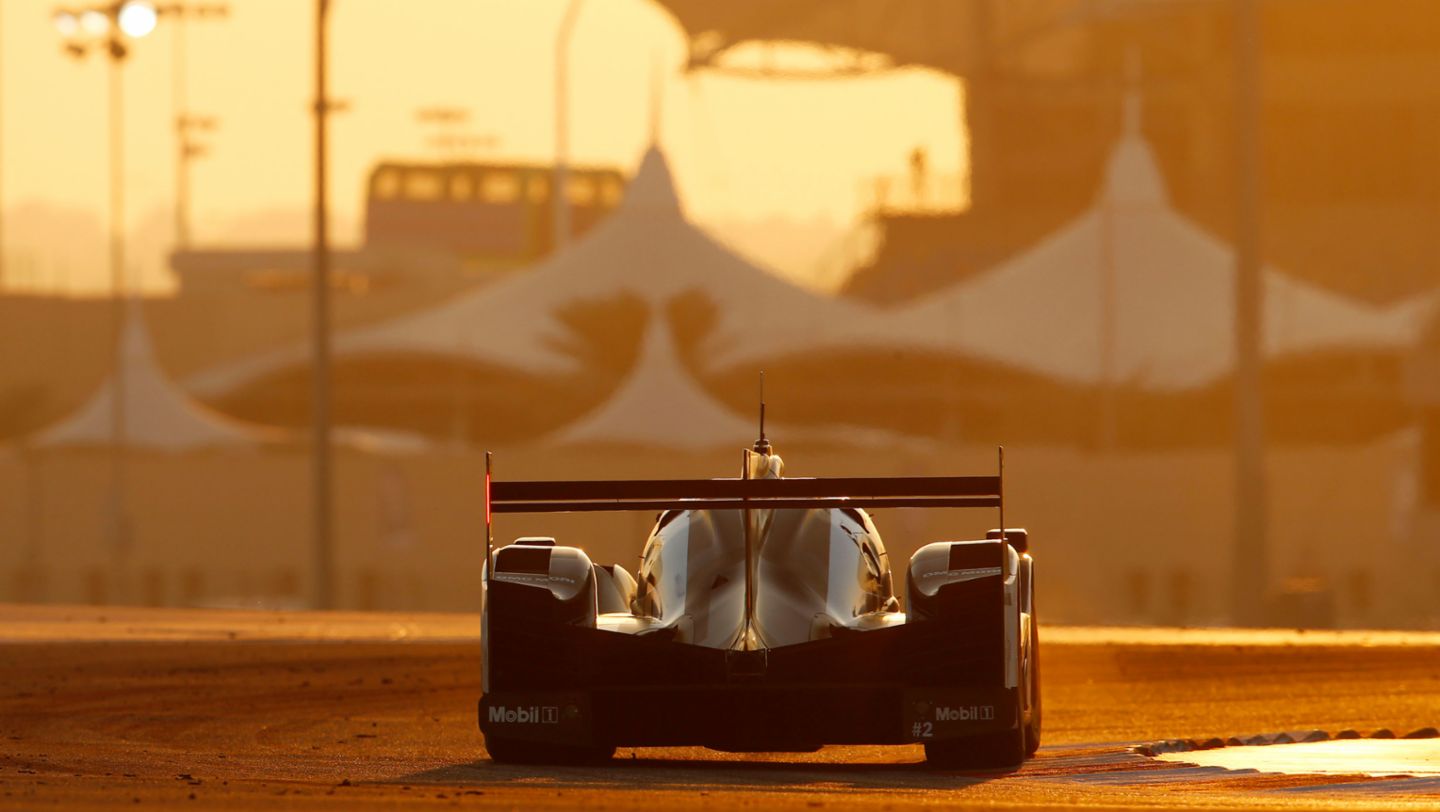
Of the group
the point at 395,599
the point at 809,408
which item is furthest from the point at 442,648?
the point at 809,408

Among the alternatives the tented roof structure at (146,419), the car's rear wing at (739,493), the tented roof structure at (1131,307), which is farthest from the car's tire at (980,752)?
the tented roof structure at (146,419)

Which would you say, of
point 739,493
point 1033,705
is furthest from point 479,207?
point 739,493

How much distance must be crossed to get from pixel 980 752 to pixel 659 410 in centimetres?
4206

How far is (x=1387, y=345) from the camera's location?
202 ft

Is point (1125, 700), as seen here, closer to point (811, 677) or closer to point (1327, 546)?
point (811, 677)

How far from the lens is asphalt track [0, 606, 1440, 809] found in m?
11.9

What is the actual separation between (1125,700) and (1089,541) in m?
37.6

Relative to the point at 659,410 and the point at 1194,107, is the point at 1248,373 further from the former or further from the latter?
the point at 1194,107

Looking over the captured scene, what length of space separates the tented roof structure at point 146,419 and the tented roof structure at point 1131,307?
16.0m

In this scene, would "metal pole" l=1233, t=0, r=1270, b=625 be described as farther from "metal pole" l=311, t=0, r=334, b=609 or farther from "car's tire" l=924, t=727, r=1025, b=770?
"car's tire" l=924, t=727, r=1025, b=770

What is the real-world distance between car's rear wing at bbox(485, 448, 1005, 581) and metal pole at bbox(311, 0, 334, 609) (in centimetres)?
2602

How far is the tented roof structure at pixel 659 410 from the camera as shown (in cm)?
5519

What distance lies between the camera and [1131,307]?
59.3 metres

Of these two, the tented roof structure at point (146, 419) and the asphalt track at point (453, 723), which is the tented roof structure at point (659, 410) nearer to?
the tented roof structure at point (146, 419)
